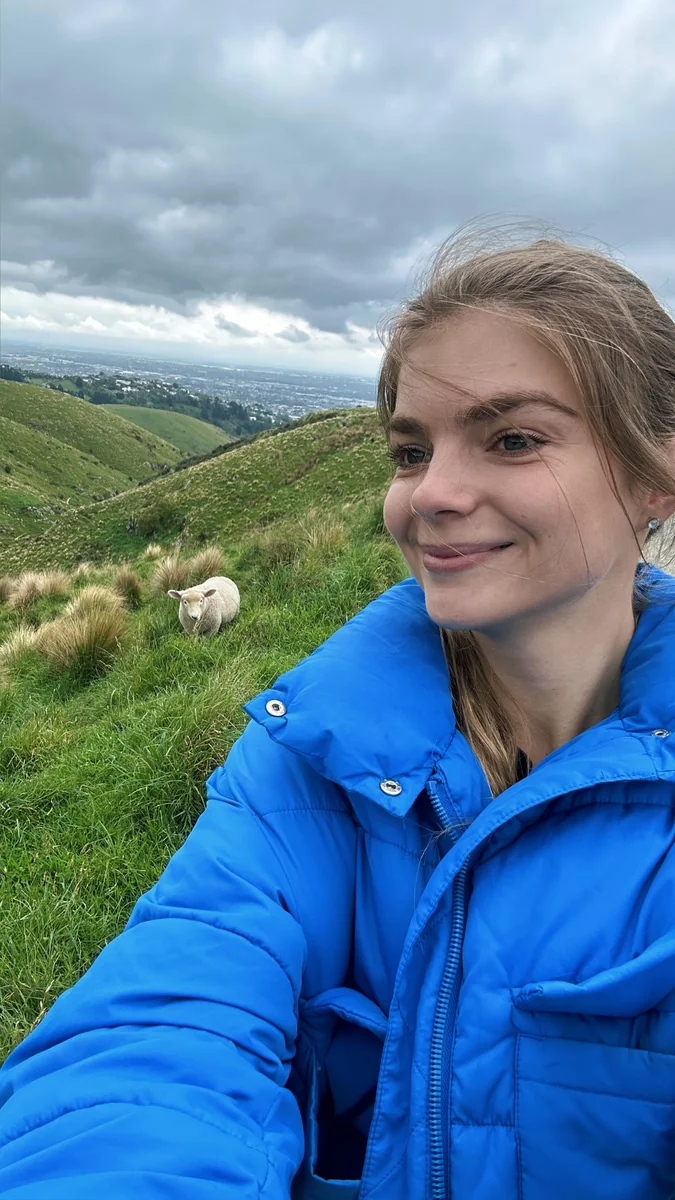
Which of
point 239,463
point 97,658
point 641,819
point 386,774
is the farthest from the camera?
point 239,463

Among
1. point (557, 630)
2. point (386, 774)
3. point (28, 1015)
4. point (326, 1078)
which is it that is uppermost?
point (557, 630)

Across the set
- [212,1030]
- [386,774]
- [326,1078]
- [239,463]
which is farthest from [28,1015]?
[239,463]

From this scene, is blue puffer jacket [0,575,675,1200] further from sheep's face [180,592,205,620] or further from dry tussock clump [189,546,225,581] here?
dry tussock clump [189,546,225,581]

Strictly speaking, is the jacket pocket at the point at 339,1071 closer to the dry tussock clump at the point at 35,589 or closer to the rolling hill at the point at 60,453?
the dry tussock clump at the point at 35,589

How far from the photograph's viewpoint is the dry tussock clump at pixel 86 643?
5.51 meters

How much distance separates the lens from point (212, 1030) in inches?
42.2

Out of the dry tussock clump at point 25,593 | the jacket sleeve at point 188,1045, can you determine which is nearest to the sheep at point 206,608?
the jacket sleeve at point 188,1045

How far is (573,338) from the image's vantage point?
1284 millimetres

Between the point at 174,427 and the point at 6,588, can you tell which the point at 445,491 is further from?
the point at 174,427

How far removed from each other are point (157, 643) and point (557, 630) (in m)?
4.92

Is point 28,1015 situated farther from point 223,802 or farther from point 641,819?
point 641,819

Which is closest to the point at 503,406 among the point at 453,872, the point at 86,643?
the point at 453,872

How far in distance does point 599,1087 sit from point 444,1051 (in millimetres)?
262

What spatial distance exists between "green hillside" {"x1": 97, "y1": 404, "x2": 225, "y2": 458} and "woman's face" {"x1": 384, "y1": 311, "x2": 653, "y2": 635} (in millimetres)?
125950
